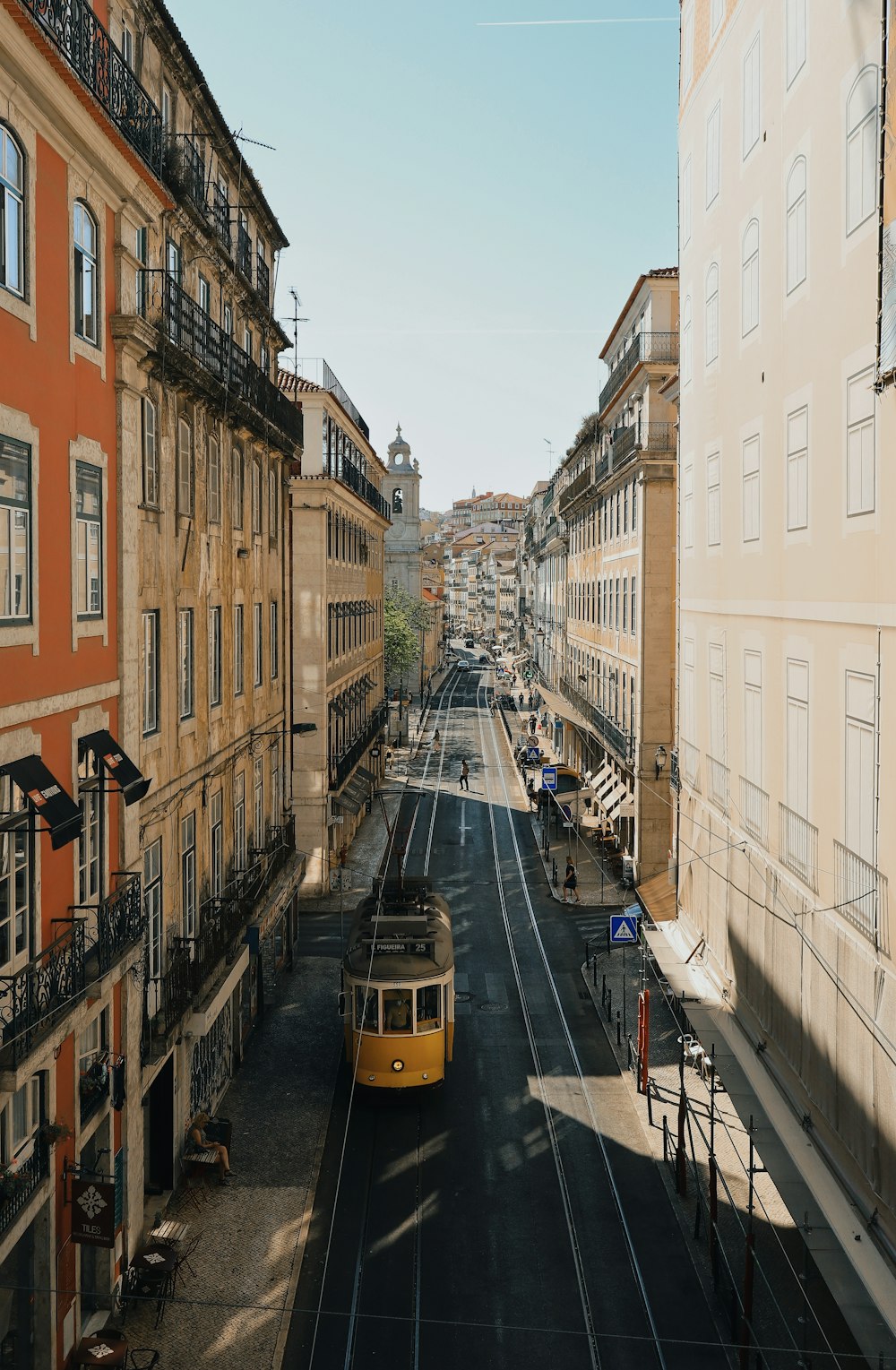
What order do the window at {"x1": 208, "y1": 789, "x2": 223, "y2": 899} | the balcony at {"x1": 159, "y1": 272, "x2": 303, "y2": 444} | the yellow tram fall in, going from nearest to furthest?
1. the balcony at {"x1": 159, "y1": 272, "x2": 303, "y2": 444}
2. the yellow tram
3. the window at {"x1": 208, "y1": 789, "x2": 223, "y2": 899}

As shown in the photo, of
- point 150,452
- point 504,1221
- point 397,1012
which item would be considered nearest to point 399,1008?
point 397,1012

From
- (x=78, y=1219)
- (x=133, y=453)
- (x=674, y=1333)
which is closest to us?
(x=78, y=1219)

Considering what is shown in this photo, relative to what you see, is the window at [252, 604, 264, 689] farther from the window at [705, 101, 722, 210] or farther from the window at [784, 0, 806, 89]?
the window at [784, 0, 806, 89]

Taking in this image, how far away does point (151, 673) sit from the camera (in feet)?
54.5

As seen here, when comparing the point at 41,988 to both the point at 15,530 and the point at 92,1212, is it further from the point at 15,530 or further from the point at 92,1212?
the point at 15,530

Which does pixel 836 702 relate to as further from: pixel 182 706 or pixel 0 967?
pixel 182 706

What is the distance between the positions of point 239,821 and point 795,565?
504 inches

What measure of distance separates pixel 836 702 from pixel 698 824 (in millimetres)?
8224

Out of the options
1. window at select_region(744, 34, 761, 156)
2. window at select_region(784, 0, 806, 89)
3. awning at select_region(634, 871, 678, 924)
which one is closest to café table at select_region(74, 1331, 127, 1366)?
awning at select_region(634, 871, 678, 924)

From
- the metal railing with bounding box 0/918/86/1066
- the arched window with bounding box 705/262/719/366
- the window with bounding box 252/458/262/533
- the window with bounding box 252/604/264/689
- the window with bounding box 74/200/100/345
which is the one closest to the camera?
the metal railing with bounding box 0/918/86/1066

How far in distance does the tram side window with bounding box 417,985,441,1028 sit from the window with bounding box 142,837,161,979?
508cm

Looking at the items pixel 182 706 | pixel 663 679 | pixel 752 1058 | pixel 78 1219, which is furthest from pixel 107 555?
pixel 663 679

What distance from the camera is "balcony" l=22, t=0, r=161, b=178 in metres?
11.5

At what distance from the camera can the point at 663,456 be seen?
33.6 metres
